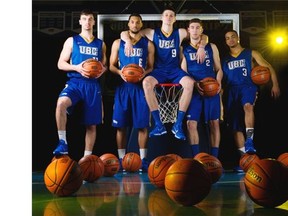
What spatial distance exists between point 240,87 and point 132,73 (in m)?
1.48

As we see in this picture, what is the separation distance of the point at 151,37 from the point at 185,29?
0.51m

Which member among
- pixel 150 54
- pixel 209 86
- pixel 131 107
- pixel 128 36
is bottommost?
pixel 131 107

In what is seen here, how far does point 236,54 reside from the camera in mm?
5812

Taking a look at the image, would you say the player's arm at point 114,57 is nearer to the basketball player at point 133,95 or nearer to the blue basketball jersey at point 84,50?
the basketball player at point 133,95

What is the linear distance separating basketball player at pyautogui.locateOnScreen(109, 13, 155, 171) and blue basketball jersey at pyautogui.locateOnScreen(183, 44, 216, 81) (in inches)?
18.7

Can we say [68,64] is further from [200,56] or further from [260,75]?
[260,75]

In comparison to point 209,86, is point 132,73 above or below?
above

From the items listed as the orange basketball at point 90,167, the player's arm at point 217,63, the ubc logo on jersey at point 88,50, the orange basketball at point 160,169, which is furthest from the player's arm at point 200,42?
the orange basketball at point 160,169

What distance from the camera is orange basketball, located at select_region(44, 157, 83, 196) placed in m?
2.67

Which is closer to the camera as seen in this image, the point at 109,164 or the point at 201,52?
the point at 109,164

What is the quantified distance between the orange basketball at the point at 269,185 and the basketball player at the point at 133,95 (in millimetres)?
2776

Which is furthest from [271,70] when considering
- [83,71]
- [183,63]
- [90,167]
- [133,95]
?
[90,167]

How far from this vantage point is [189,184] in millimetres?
2281

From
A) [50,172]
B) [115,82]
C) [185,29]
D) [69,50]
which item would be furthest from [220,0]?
[50,172]
